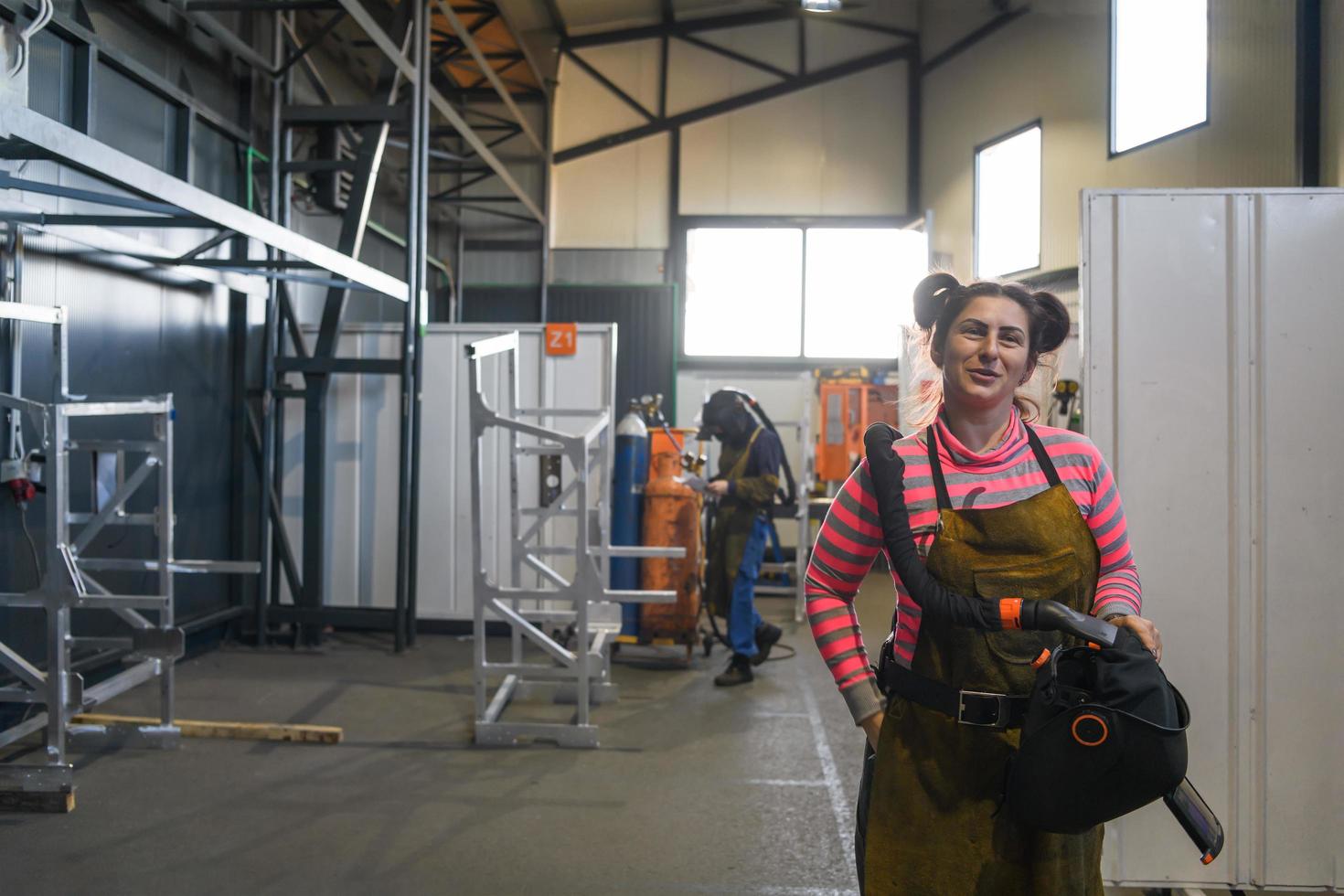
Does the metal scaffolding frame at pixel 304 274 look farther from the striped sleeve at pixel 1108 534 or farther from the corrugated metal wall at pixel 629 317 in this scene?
the striped sleeve at pixel 1108 534

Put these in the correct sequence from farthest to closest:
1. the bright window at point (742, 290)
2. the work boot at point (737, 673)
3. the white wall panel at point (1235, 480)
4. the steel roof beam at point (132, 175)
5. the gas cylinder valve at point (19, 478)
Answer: the bright window at point (742, 290), the work boot at point (737, 673), the gas cylinder valve at point (19, 478), the white wall panel at point (1235, 480), the steel roof beam at point (132, 175)

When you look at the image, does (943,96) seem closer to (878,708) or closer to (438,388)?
(438,388)

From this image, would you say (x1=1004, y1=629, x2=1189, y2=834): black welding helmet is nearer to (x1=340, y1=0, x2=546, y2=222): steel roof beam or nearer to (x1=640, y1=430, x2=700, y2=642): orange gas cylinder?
(x1=640, y1=430, x2=700, y2=642): orange gas cylinder

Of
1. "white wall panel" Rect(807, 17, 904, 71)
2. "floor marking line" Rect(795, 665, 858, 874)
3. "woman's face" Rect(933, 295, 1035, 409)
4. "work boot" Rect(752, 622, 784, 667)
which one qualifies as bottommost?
"floor marking line" Rect(795, 665, 858, 874)

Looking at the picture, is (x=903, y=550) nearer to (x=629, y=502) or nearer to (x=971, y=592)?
(x=971, y=592)

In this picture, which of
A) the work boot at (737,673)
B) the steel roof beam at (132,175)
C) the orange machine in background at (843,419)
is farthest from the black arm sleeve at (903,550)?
the orange machine in background at (843,419)

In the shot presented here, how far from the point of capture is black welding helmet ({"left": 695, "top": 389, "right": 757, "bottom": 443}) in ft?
21.3

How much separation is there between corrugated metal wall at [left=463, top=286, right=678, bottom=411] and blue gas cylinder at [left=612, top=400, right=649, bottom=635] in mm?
5388

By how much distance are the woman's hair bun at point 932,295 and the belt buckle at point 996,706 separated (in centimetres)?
77

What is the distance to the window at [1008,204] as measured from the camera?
32.1 feet

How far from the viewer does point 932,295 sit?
2.12 meters

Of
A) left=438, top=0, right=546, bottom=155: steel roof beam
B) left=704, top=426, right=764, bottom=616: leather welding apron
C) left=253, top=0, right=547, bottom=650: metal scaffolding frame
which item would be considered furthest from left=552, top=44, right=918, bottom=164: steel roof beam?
left=704, top=426, right=764, bottom=616: leather welding apron

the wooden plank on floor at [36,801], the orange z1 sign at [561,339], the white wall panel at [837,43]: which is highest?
the white wall panel at [837,43]

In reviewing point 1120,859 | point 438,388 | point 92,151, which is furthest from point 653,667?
point 92,151
